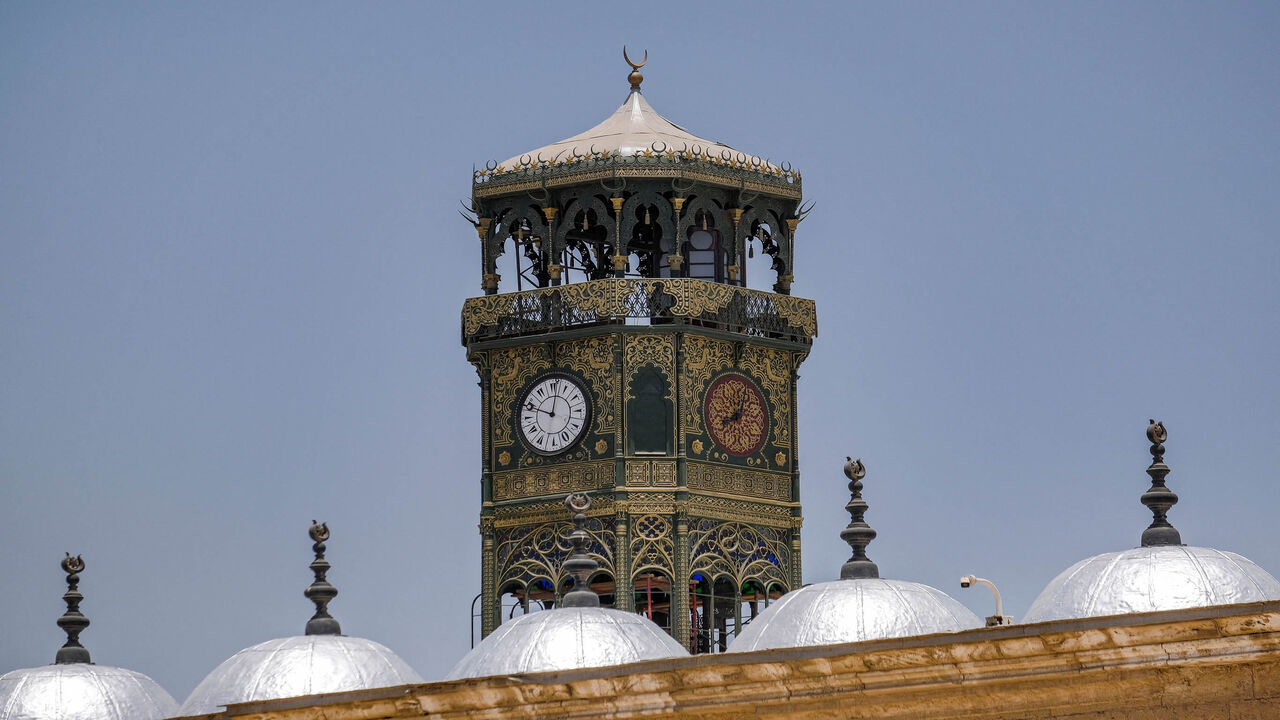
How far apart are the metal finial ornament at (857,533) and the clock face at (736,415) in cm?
1242

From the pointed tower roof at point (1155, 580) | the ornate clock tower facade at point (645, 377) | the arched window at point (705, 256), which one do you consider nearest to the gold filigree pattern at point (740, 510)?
the ornate clock tower facade at point (645, 377)

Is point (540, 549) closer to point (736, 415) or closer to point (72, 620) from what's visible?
point (736, 415)

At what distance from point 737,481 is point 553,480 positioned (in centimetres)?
250

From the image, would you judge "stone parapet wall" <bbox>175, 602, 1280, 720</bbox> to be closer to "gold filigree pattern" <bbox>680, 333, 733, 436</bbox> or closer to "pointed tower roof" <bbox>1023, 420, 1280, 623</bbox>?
"pointed tower roof" <bbox>1023, 420, 1280, 623</bbox>

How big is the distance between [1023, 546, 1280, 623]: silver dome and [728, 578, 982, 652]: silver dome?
141cm

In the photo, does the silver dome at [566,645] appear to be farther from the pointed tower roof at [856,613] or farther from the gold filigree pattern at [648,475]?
the gold filigree pattern at [648,475]

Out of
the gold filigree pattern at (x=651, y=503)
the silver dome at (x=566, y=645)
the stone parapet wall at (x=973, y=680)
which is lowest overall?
the stone parapet wall at (x=973, y=680)

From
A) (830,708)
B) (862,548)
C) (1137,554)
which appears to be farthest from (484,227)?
(830,708)

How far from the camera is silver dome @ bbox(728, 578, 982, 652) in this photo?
2969 centimetres

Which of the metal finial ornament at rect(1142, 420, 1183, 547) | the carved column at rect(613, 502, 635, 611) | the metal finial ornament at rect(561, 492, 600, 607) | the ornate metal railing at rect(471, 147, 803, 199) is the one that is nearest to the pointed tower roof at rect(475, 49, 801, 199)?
the ornate metal railing at rect(471, 147, 803, 199)

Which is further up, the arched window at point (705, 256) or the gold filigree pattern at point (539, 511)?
the arched window at point (705, 256)

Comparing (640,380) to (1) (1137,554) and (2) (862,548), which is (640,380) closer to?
(2) (862,548)

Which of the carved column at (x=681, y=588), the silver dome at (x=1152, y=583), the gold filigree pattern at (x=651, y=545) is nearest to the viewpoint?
the silver dome at (x=1152, y=583)

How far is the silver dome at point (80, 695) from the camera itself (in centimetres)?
3588
